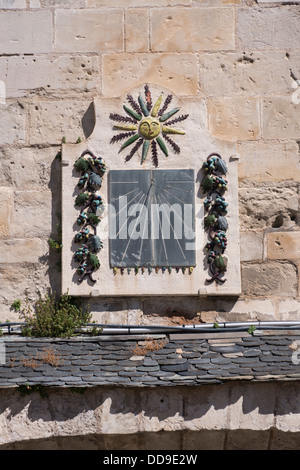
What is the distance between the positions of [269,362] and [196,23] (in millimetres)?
2837

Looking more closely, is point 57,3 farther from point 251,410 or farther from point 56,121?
point 251,410

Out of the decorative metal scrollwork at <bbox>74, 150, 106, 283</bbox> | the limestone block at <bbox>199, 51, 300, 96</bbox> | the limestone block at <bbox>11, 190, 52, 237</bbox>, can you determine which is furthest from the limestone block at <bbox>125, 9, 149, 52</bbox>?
the limestone block at <bbox>11, 190, 52, 237</bbox>

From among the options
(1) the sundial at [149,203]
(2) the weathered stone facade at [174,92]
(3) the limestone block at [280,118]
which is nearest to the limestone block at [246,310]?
(2) the weathered stone facade at [174,92]

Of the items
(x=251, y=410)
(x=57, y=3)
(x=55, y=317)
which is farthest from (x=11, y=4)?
(x=251, y=410)

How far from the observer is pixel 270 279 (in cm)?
640

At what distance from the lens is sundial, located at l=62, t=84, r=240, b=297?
6219 millimetres

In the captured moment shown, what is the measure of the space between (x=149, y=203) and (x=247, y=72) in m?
1.41

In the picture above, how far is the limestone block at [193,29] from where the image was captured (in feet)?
21.9

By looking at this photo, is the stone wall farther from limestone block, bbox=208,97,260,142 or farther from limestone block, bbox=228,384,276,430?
limestone block, bbox=228,384,276,430

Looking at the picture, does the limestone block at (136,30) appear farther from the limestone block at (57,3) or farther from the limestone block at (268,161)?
the limestone block at (268,161)

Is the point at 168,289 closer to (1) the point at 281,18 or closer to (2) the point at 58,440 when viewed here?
(2) the point at 58,440

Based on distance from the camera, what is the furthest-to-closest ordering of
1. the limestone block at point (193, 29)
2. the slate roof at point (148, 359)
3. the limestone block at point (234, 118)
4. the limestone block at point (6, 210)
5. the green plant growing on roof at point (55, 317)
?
1. the limestone block at point (193, 29)
2. the limestone block at point (234, 118)
3. the limestone block at point (6, 210)
4. the green plant growing on roof at point (55, 317)
5. the slate roof at point (148, 359)

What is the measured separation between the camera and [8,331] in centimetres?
620

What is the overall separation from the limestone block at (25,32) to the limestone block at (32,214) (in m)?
1.21
